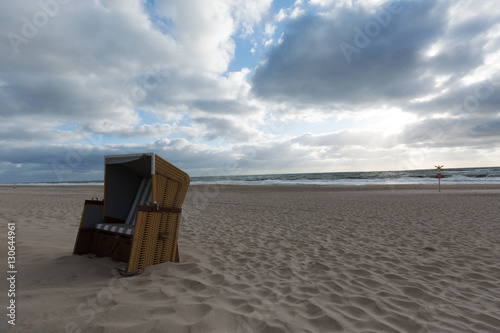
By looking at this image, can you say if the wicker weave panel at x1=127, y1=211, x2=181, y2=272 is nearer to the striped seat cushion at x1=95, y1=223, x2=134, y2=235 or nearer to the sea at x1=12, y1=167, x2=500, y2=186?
the striped seat cushion at x1=95, y1=223, x2=134, y2=235

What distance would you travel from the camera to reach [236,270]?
4.24 metres

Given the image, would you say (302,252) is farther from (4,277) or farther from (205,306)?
(4,277)

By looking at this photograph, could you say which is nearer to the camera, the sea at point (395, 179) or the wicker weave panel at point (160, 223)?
the wicker weave panel at point (160, 223)

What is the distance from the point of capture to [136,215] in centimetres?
404

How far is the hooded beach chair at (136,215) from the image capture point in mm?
3750

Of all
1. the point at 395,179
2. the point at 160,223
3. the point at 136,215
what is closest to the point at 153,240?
the point at 160,223

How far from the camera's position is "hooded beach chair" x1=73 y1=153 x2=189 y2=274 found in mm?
3750

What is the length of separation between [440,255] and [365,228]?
267cm

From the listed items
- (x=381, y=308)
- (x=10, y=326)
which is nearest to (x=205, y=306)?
(x=10, y=326)

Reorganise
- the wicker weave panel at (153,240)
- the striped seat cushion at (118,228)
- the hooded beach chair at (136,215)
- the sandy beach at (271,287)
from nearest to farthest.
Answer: the sandy beach at (271,287), the wicker weave panel at (153,240), the hooded beach chair at (136,215), the striped seat cushion at (118,228)

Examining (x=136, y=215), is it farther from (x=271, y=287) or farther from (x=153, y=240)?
(x=271, y=287)

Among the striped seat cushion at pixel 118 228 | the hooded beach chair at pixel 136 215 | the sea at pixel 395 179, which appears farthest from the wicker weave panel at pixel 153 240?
the sea at pixel 395 179

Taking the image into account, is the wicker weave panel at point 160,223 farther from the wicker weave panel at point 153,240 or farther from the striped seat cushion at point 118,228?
the striped seat cushion at point 118,228

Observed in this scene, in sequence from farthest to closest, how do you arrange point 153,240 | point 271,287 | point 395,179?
point 395,179, point 153,240, point 271,287
